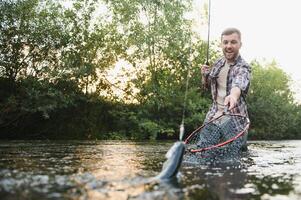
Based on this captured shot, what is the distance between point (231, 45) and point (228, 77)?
552 mm

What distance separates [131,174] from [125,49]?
66.9 ft

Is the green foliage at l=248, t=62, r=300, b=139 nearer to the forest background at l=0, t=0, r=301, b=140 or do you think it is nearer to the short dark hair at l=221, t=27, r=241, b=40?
the forest background at l=0, t=0, r=301, b=140

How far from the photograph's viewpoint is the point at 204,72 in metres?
7.37

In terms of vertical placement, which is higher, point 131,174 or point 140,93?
point 140,93

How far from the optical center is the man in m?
7.00

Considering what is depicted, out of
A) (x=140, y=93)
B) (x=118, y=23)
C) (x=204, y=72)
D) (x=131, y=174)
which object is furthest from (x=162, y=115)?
(x=131, y=174)

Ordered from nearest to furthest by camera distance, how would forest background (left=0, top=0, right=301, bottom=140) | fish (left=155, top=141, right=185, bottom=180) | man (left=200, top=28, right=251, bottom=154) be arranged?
fish (left=155, top=141, right=185, bottom=180)
man (left=200, top=28, right=251, bottom=154)
forest background (left=0, top=0, right=301, bottom=140)

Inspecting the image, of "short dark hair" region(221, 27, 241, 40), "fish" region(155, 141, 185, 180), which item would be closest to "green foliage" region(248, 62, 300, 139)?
"short dark hair" region(221, 27, 241, 40)

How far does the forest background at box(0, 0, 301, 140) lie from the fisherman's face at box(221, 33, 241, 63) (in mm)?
12165

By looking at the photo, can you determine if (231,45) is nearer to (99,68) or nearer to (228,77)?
(228,77)

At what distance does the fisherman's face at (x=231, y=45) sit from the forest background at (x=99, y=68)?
12.2 meters

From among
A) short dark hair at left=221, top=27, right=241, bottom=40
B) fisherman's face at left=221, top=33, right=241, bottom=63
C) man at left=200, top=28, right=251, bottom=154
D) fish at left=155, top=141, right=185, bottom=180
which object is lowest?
fish at left=155, top=141, right=185, bottom=180

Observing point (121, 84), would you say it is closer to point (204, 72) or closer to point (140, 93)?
point (140, 93)

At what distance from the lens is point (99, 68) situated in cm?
2325
